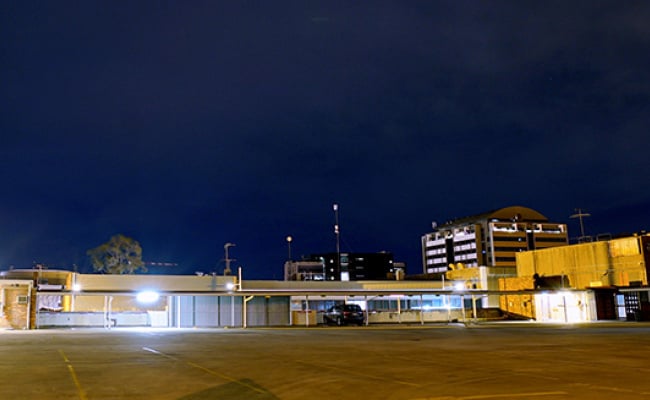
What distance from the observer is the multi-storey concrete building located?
177875 millimetres

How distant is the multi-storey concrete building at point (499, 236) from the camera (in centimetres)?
17788

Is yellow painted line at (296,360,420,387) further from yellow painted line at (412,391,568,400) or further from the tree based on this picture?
the tree

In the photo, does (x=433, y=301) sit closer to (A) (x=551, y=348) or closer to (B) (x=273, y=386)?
(A) (x=551, y=348)

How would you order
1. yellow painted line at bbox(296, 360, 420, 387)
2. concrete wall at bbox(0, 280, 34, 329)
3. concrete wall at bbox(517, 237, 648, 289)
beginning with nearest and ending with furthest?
yellow painted line at bbox(296, 360, 420, 387) < concrete wall at bbox(0, 280, 34, 329) < concrete wall at bbox(517, 237, 648, 289)

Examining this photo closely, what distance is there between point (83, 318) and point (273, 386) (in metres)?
38.9

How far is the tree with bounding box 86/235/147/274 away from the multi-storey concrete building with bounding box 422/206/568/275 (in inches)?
4561

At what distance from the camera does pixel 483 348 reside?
2209cm

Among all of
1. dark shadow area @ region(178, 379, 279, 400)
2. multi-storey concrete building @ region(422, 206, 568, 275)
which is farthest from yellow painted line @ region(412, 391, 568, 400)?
multi-storey concrete building @ region(422, 206, 568, 275)

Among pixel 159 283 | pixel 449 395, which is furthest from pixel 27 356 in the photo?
pixel 159 283

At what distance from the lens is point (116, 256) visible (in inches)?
3125

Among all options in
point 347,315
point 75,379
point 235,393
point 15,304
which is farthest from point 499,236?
point 235,393

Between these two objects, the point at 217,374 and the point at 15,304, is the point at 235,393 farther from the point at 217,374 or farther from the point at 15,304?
the point at 15,304

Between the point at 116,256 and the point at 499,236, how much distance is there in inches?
4892

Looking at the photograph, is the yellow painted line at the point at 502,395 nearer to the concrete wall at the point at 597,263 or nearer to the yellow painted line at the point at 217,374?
the yellow painted line at the point at 217,374
